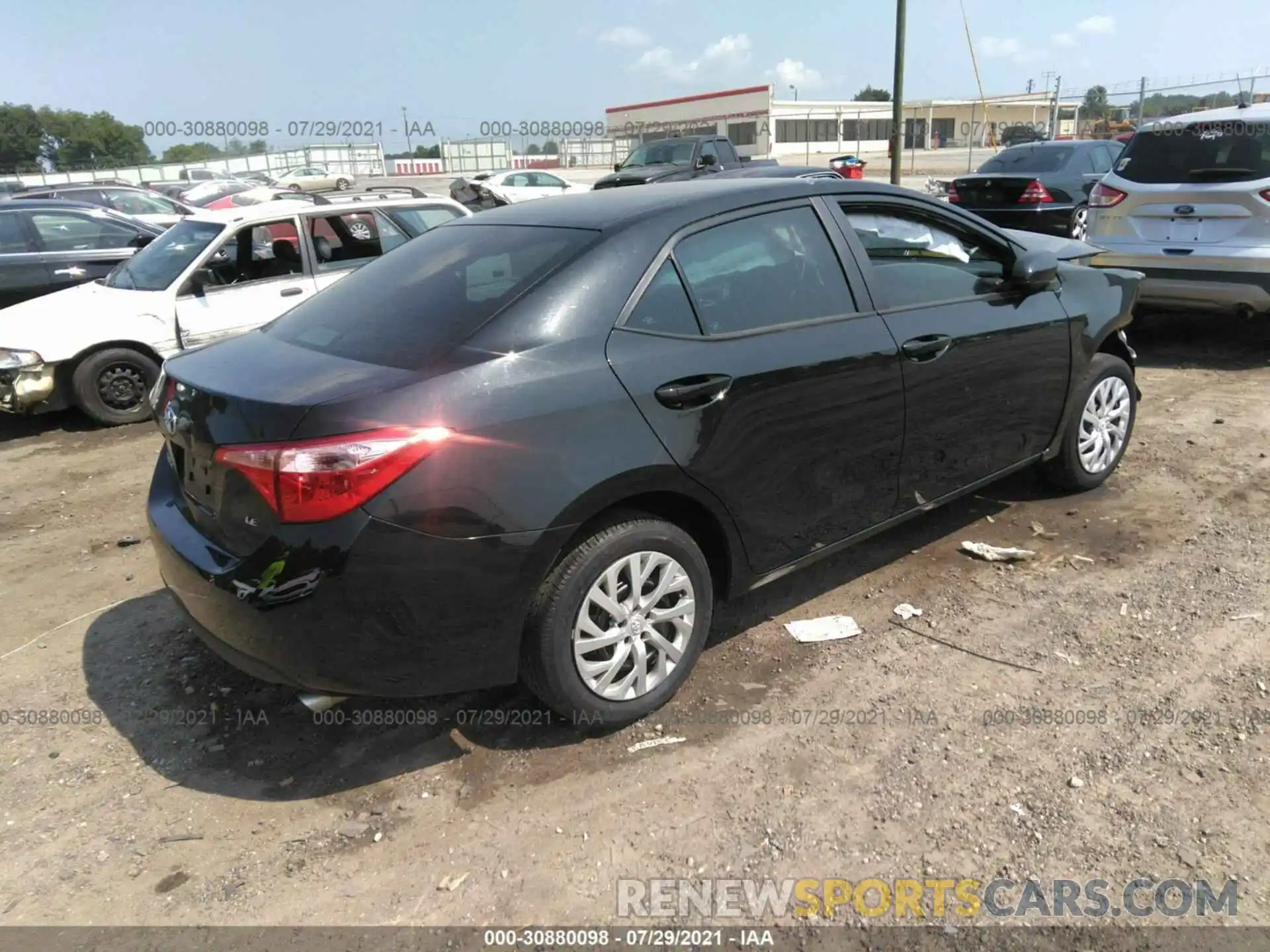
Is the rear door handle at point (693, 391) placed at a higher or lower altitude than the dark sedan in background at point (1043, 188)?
lower

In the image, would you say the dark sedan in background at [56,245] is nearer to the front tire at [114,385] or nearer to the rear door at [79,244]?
the rear door at [79,244]

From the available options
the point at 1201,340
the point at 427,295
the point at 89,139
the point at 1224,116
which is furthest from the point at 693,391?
the point at 89,139

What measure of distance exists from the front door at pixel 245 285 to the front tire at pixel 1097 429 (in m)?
5.67

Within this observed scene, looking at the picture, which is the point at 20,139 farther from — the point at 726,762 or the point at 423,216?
the point at 726,762

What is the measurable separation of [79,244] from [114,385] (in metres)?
2.41

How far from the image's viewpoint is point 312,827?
2742 millimetres

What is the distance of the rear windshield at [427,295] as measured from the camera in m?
2.88

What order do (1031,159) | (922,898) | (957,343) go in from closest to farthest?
(922,898) < (957,343) < (1031,159)

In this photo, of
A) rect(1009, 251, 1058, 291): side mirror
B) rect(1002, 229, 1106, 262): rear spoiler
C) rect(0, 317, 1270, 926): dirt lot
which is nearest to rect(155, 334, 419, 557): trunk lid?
rect(0, 317, 1270, 926): dirt lot

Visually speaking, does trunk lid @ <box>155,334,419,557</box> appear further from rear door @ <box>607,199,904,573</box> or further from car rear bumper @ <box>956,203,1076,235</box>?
car rear bumper @ <box>956,203,1076,235</box>

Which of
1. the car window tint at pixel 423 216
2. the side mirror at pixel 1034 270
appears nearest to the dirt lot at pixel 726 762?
the side mirror at pixel 1034 270

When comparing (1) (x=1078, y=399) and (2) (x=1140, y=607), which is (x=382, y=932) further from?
Result: (1) (x=1078, y=399)

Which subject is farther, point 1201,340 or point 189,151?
point 189,151

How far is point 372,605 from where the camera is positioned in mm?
2514
